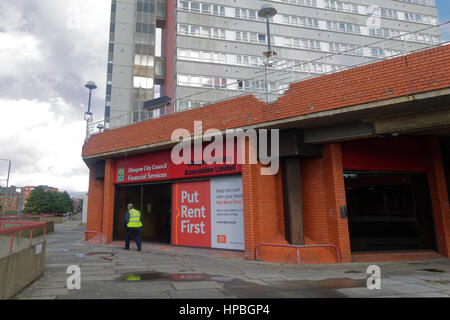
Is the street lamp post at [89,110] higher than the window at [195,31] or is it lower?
lower

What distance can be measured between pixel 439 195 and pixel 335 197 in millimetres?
4167

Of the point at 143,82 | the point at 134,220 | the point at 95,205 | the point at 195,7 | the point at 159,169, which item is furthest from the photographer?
the point at 143,82

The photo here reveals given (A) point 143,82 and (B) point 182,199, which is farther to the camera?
(A) point 143,82

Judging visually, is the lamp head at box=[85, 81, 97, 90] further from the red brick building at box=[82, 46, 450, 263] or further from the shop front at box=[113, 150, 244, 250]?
the red brick building at box=[82, 46, 450, 263]

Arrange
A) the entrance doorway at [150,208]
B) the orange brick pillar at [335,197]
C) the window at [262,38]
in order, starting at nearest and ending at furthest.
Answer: the orange brick pillar at [335,197] → the entrance doorway at [150,208] → the window at [262,38]

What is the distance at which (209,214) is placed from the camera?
36.3ft

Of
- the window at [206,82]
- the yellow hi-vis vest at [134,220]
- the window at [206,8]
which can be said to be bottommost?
the yellow hi-vis vest at [134,220]

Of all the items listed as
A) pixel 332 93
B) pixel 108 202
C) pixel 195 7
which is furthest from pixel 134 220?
pixel 195 7

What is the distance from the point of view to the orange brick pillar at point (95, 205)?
15445mm

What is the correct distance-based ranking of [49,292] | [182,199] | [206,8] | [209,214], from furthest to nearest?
[206,8] → [182,199] → [209,214] → [49,292]

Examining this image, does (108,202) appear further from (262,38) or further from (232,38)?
(262,38)

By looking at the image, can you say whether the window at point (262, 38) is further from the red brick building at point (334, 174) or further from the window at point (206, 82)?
the red brick building at point (334, 174)

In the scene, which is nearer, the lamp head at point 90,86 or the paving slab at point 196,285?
the paving slab at point 196,285

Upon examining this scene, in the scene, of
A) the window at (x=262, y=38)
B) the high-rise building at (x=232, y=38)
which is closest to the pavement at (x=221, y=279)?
the high-rise building at (x=232, y=38)
